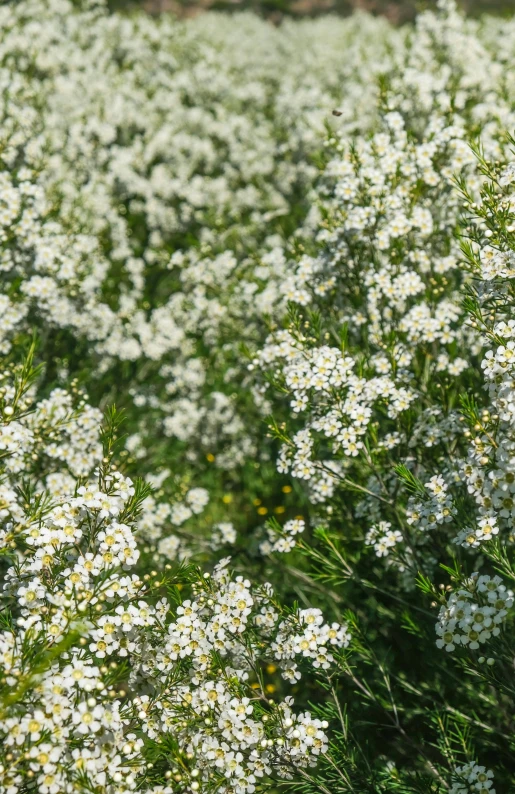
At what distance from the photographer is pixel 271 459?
7.57 metres

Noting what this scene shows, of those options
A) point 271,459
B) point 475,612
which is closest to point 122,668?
point 475,612

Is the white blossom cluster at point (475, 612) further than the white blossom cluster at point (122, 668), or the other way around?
the white blossom cluster at point (475, 612)

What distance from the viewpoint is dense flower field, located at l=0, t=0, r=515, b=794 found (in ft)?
10.7

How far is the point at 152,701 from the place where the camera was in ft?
10.7

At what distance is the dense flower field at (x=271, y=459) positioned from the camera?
326 cm

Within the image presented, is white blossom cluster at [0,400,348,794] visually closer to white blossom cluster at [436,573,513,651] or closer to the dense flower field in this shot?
the dense flower field

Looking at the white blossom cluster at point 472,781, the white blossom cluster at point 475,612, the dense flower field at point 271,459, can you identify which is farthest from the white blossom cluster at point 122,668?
the white blossom cluster at point 472,781

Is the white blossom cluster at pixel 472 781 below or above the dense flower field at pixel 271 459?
below

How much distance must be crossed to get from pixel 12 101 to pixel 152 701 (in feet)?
31.0

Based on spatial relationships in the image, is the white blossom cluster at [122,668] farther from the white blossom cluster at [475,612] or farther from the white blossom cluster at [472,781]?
the white blossom cluster at [472,781]

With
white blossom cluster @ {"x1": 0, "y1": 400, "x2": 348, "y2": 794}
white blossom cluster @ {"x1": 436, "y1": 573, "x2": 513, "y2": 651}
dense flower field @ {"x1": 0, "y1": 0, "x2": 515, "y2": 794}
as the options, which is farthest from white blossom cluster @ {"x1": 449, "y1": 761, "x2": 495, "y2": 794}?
white blossom cluster @ {"x1": 0, "y1": 400, "x2": 348, "y2": 794}

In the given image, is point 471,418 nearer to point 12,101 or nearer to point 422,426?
point 422,426

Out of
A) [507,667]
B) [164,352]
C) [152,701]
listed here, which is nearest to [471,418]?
[507,667]

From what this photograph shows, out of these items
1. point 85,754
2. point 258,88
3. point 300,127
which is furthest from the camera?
point 258,88
